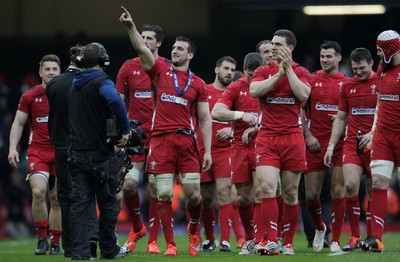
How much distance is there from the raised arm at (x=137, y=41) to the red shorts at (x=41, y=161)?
2.46 meters

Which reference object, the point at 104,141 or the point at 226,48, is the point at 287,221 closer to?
the point at 104,141

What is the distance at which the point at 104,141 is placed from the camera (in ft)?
42.7

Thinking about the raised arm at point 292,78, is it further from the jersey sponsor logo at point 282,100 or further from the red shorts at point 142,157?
the red shorts at point 142,157

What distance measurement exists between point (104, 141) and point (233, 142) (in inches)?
138

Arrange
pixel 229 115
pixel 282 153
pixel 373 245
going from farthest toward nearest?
pixel 229 115
pixel 373 245
pixel 282 153

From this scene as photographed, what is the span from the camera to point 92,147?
13.0 m

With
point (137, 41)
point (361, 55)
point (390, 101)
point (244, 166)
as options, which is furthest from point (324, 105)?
point (137, 41)

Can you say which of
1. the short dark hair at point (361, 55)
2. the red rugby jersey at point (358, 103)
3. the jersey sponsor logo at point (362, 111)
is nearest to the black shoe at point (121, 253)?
the red rugby jersey at point (358, 103)

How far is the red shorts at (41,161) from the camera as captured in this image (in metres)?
15.9

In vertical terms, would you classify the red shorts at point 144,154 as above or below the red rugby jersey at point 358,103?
below

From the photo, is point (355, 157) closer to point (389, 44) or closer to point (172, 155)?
point (389, 44)

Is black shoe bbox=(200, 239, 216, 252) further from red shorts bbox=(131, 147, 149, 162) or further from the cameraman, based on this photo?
the cameraman

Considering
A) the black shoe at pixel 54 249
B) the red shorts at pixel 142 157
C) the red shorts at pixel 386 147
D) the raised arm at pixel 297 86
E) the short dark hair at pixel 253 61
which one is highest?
the short dark hair at pixel 253 61

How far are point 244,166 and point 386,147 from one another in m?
2.19
